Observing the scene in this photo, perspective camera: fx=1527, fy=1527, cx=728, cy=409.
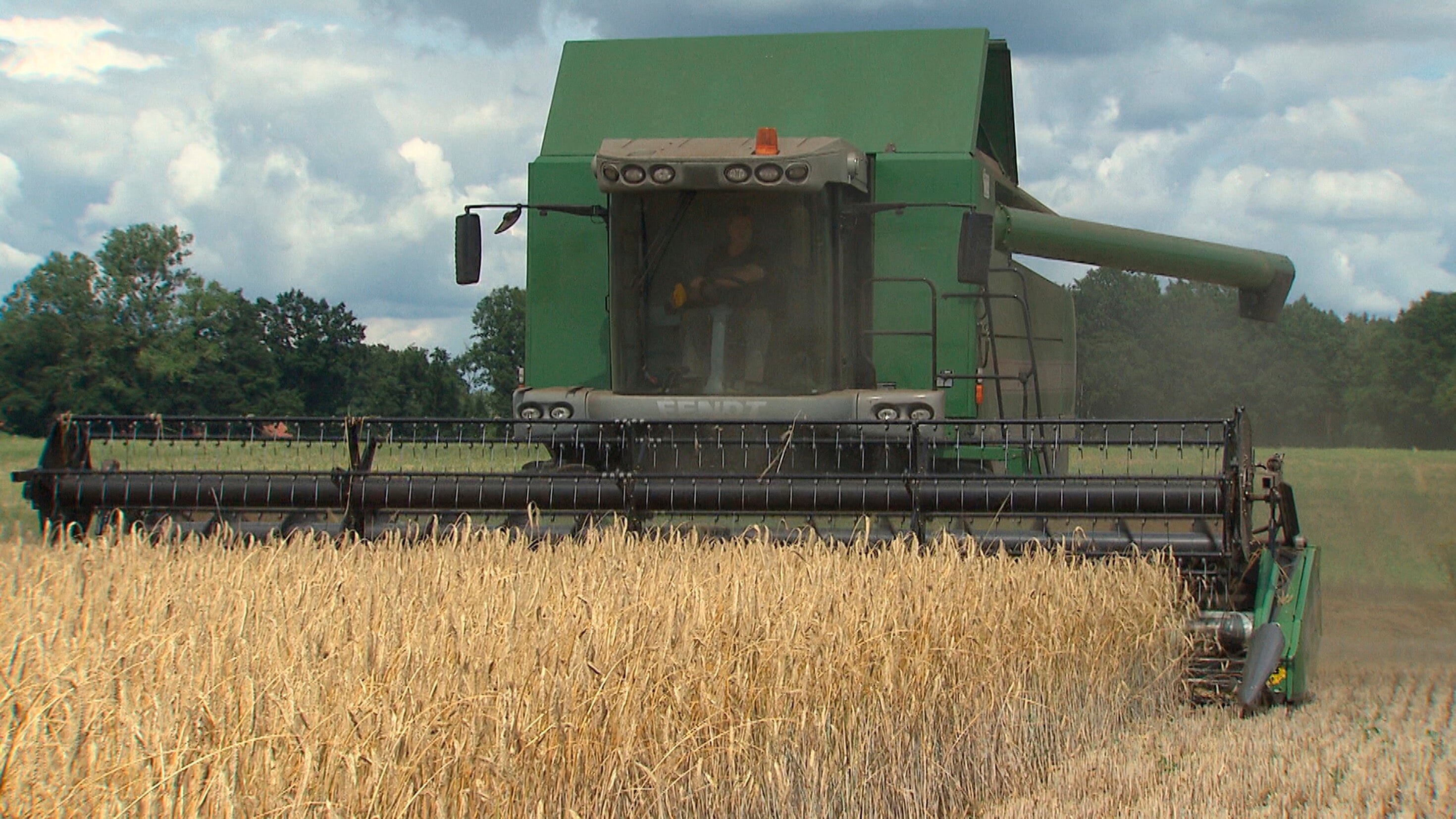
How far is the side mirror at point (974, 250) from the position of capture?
295 inches

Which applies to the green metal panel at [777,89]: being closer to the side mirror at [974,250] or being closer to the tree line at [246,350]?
the side mirror at [974,250]

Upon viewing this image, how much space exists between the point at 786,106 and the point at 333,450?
130 inches

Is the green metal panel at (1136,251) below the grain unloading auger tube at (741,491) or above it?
above

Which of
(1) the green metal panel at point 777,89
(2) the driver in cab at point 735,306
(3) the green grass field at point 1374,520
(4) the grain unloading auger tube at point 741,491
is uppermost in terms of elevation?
(1) the green metal panel at point 777,89

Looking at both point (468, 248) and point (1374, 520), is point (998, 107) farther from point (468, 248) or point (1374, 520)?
point (1374, 520)

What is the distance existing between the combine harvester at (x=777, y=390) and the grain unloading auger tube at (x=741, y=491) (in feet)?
0.06

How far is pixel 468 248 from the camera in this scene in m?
8.31

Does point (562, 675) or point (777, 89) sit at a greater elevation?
point (777, 89)

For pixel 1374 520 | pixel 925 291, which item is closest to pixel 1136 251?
pixel 925 291

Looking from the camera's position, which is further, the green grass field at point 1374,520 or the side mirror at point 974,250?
the green grass field at point 1374,520

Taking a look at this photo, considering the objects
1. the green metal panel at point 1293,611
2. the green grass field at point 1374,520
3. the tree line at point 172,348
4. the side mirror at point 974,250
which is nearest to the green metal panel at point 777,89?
the side mirror at point 974,250

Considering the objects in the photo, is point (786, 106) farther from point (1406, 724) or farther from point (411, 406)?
point (411, 406)

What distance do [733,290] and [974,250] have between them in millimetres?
1250

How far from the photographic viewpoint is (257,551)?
5.93m
